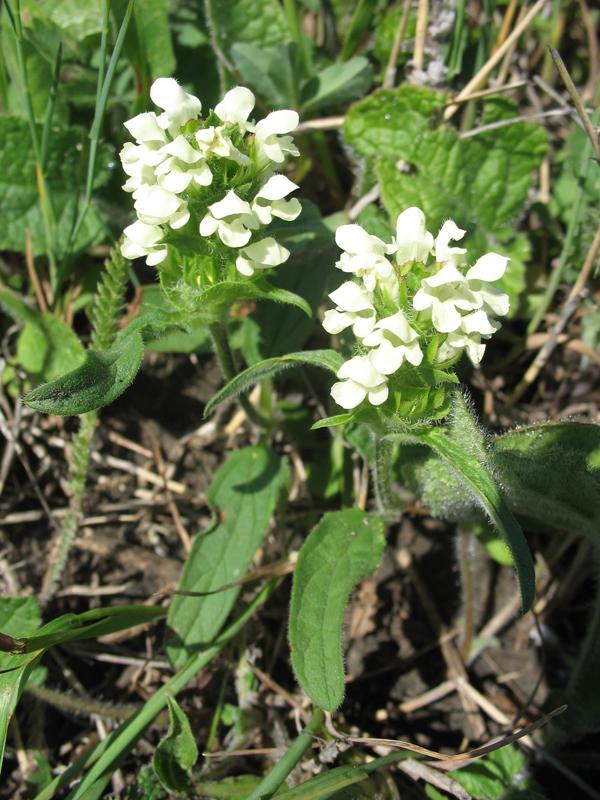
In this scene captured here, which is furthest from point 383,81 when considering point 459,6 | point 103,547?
point 103,547

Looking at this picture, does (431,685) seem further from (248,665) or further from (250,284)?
(250,284)

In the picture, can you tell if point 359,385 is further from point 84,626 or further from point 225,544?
point 84,626

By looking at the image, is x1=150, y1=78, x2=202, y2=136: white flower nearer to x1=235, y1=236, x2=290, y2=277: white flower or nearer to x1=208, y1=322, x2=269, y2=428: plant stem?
x1=235, y1=236, x2=290, y2=277: white flower

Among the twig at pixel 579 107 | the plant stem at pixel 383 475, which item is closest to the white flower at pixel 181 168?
the plant stem at pixel 383 475

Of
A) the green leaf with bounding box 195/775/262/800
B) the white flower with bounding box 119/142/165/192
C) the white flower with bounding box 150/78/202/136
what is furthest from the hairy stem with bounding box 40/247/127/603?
the green leaf with bounding box 195/775/262/800

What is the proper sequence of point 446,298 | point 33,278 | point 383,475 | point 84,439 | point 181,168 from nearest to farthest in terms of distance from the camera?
point 446,298, point 181,168, point 383,475, point 84,439, point 33,278

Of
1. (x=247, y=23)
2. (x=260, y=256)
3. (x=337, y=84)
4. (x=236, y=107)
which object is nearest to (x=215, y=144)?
(x=236, y=107)
